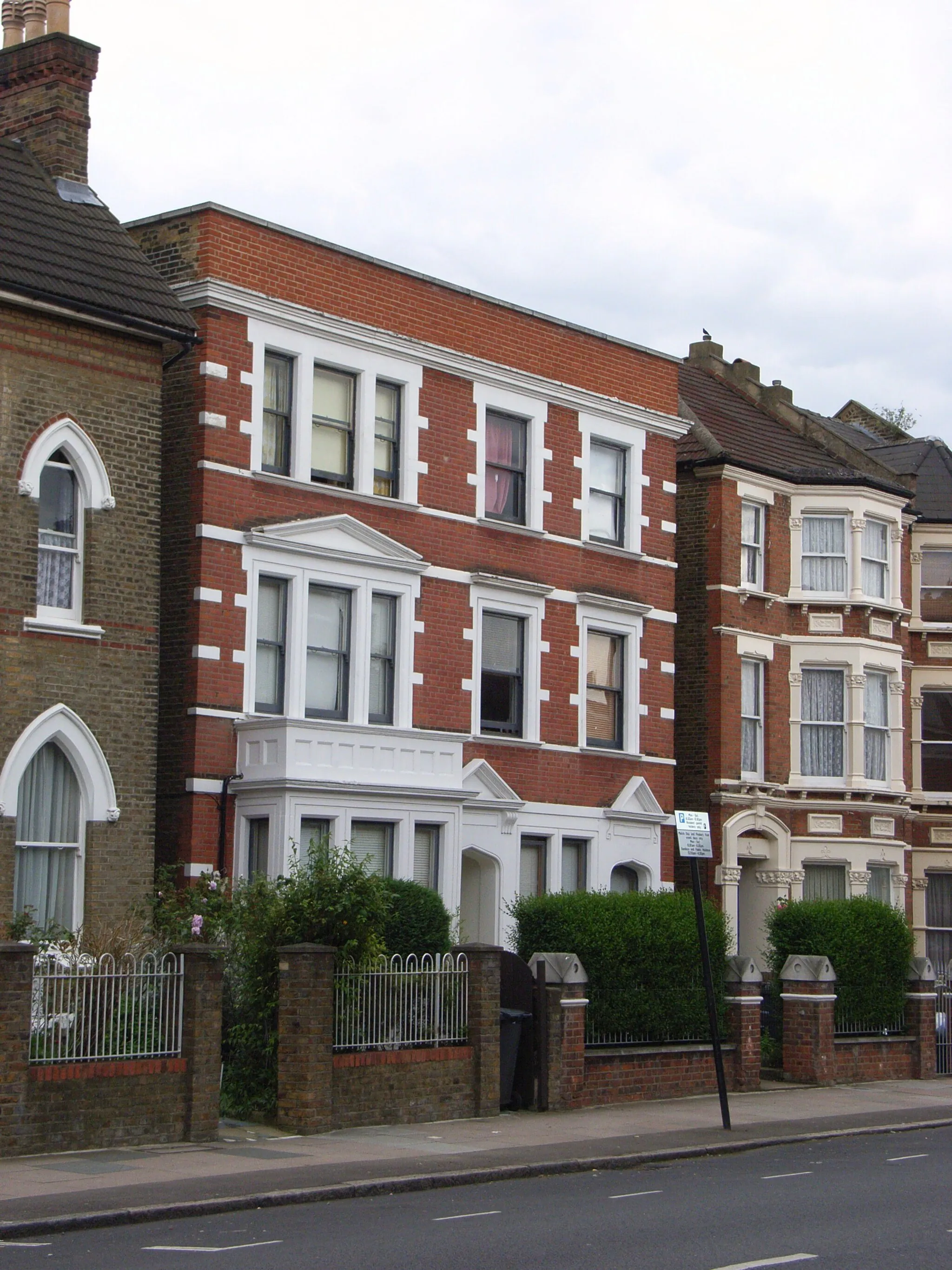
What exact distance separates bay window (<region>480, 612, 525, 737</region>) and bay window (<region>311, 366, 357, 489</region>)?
354cm

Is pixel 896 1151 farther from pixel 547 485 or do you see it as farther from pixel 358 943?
pixel 547 485

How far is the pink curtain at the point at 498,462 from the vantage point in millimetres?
28125

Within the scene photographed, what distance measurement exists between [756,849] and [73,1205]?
2118 centimetres

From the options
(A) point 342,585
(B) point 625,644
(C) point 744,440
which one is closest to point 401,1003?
(A) point 342,585

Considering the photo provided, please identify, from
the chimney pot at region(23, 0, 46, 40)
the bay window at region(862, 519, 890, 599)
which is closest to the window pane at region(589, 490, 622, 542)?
the bay window at region(862, 519, 890, 599)

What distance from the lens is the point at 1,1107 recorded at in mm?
15602

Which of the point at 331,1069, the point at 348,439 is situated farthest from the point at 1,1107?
the point at 348,439

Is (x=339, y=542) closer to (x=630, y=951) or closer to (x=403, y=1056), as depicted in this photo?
(x=630, y=951)

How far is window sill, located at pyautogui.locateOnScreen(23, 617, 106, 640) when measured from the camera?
69.4 ft

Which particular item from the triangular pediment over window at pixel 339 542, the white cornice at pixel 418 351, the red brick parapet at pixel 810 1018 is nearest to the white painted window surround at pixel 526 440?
the white cornice at pixel 418 351

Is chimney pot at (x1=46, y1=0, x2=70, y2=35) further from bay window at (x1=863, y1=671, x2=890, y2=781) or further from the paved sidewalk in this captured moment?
bay window at (x1=863, y1=671, x2=890, y2=781)

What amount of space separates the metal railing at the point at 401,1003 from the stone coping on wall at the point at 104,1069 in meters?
2.05

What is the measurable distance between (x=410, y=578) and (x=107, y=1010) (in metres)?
10.8

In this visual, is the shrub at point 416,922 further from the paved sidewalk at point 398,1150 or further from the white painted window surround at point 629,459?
the white painted window surround at point 629,459
